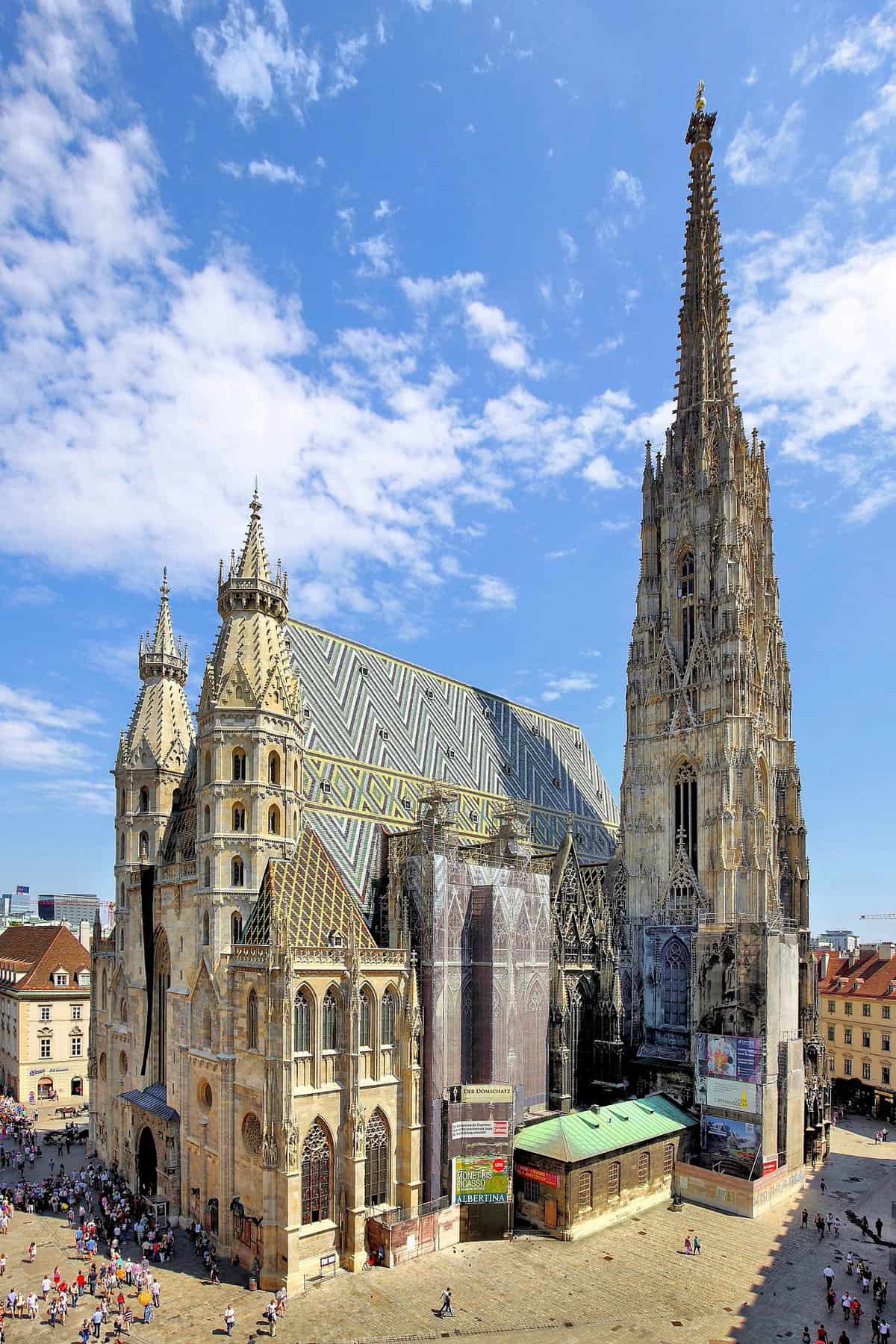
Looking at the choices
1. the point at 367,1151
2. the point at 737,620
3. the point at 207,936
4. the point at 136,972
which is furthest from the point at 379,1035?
the point at 737,620

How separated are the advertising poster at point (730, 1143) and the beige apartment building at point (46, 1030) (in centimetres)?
4910

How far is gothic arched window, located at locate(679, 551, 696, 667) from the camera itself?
2684 inches

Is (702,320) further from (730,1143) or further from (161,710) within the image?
(730,1143)

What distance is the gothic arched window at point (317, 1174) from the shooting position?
39.6 metres

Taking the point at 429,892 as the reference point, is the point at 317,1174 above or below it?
below

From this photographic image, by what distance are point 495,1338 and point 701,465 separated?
56.3 m

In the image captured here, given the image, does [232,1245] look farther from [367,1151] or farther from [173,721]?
[173,721]

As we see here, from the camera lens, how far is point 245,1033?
137 ft

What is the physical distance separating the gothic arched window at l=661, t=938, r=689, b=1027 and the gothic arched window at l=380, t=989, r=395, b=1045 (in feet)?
81.9

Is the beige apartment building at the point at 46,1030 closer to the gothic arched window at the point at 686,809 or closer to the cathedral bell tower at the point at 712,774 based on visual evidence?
the cathedral bell tower at the point at 712,774

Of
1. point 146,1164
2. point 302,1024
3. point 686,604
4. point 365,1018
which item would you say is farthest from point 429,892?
point 686,604

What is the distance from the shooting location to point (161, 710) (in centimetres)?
5731

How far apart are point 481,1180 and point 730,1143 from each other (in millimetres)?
17587

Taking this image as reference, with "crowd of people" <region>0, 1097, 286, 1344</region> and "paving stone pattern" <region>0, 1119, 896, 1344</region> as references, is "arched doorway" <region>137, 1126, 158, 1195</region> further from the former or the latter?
"paving stone pattern" <region>0, 1119, 896, 1344</region>
